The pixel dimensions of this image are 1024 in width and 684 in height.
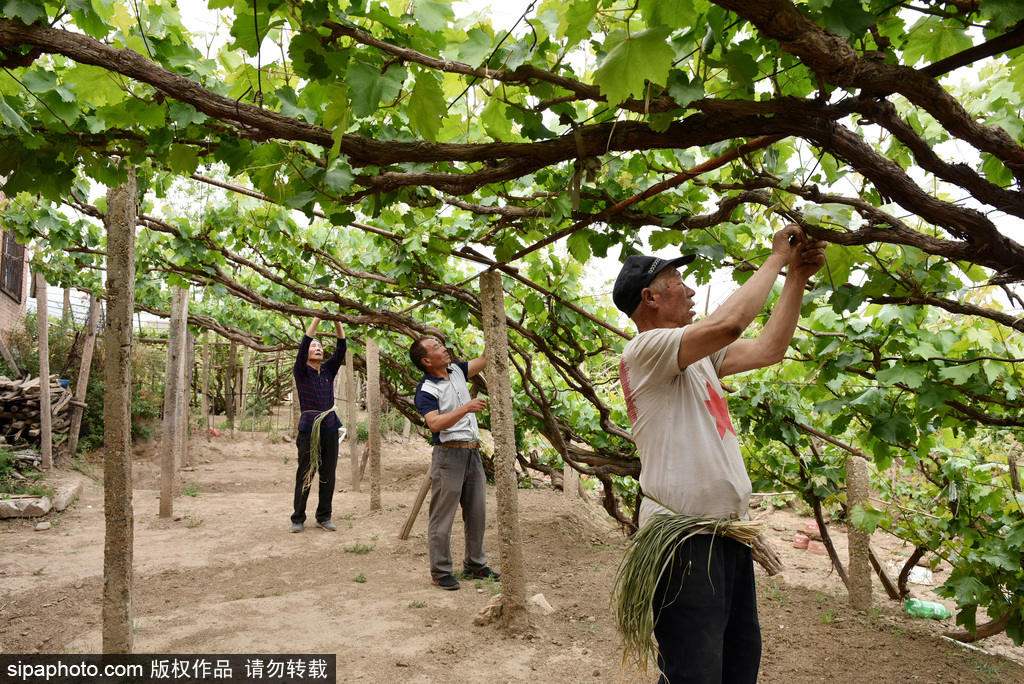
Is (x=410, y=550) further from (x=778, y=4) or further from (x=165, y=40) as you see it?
(x=778, y=4)

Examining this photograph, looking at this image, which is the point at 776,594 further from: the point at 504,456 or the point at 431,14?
the point at 431,14

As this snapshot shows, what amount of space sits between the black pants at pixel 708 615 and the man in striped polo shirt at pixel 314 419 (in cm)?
490

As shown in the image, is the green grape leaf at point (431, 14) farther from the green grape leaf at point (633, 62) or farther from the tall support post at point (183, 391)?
the tall support post at point (183, 391)

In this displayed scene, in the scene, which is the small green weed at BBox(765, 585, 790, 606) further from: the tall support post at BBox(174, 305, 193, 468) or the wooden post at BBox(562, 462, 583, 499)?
the tall support post at BBox(174, 305, 193, 468)

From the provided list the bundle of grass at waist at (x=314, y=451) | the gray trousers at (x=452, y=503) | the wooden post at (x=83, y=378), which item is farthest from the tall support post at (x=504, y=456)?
the wooden post at (x=83, y=378)

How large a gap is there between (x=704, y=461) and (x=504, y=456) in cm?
203

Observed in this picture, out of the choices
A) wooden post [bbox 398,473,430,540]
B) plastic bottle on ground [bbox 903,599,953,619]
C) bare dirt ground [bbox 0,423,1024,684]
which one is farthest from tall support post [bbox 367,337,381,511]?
plastic bottle on ground [bbox 903,599,953,619]

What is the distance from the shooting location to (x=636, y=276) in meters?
1.90

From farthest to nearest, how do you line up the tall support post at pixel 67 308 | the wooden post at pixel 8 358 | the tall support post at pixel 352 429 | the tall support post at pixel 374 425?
the tall support post at pixel 67 308 < the wooden post at pixel 8 358 < the tall support post at pixel 352 429 < the tall support post at pixel 374 425

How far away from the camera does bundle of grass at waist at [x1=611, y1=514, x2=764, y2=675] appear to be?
62.2 inches

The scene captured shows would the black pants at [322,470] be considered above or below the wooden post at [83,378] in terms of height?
below

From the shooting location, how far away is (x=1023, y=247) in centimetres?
154

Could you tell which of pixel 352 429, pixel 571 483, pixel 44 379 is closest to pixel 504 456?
pixel 571 483

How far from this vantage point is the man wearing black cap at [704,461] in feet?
5.04
